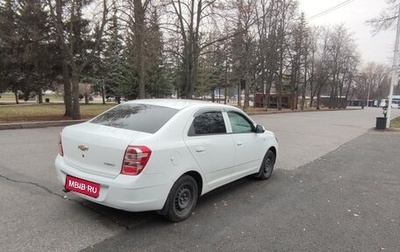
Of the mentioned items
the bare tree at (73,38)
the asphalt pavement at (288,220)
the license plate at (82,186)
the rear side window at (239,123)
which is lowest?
the asphalt pavement at (288,220)

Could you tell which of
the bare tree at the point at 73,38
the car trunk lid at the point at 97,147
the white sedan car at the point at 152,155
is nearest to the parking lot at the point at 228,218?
the white sedan car at the point at 152,155

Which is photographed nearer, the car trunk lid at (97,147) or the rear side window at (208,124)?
the car trunk lid at (97,147)

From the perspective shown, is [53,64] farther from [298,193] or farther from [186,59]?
[298,193]

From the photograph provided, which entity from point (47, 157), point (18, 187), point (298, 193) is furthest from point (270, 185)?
point (47, 157)

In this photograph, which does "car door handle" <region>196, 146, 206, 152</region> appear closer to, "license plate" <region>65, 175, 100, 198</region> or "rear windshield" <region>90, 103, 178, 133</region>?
"rear windshield" <region>90, 103, 178, 133</region>

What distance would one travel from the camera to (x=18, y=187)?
5039mm

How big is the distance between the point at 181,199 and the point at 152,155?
0.88 m

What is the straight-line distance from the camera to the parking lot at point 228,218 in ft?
11.5

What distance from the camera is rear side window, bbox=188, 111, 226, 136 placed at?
441 centimetres

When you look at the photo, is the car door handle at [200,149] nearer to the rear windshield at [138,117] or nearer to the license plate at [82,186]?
the rear windshield at [138,117]

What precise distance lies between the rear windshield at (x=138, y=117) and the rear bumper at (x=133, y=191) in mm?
653

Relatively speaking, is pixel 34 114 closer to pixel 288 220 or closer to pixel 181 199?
pixel 181 199

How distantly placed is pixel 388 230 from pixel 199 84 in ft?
140

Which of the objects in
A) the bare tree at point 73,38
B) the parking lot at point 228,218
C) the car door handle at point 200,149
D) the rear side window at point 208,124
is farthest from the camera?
the bare tree at point 73,38
